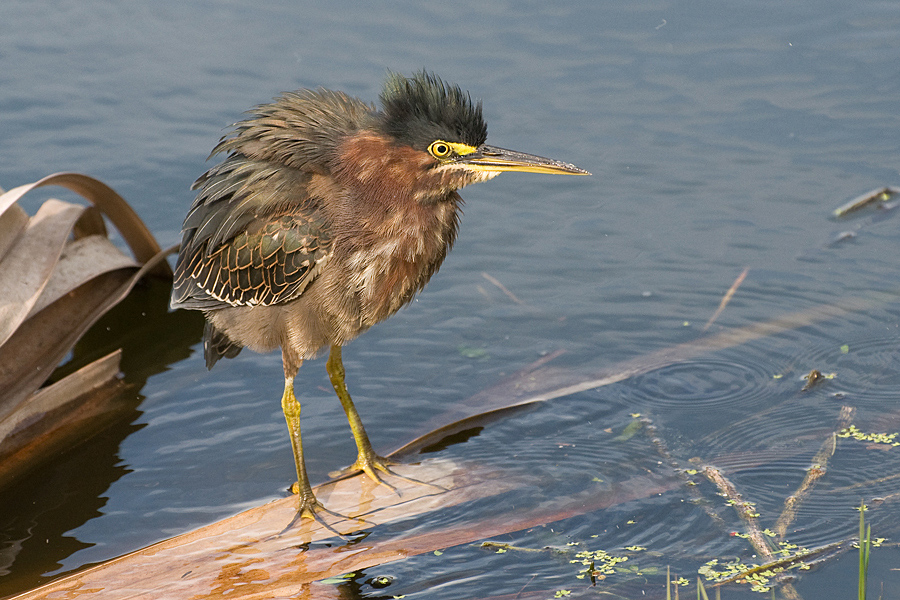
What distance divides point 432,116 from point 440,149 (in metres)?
0.14

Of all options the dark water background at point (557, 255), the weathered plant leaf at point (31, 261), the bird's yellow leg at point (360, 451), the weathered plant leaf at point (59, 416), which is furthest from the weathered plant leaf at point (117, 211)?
the bird's yellow leg at point (360, 451)

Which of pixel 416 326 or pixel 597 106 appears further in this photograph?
pixel 597 106

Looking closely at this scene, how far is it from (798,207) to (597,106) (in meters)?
1.77

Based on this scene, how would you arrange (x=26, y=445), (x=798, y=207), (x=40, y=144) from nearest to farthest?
(x=26, y=445)
(x=798, y=207)
(x=40, y=144)

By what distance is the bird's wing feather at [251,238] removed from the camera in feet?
14.7

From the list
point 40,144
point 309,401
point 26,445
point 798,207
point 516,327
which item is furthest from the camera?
point 40,144

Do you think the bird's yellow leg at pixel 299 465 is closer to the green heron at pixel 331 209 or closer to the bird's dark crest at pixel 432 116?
the green heron at pixel 331 209

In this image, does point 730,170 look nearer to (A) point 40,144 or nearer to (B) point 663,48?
(B) point 663,48

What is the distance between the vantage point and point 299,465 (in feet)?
15.8

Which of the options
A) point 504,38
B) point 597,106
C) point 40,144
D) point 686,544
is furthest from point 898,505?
point 40,144

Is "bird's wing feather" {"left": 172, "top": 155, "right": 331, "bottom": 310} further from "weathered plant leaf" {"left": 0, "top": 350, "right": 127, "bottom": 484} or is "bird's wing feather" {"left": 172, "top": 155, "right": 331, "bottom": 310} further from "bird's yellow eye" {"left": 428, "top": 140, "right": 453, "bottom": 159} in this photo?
"weathered plant leaf" {"left": 0, "top": 350, "right": 127, "bottom": 484}

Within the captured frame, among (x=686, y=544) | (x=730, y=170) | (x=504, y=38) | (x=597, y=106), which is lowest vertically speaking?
(x=686, y=544)

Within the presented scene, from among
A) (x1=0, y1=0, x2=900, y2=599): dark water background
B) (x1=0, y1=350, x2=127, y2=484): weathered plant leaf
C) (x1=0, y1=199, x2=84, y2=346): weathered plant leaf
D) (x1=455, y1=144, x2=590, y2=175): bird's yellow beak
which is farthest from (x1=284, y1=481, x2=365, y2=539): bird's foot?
(x1=455, y1=144, x2=590, y2=175): bird's yellow beak

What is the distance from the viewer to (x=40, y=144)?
7.61 m
